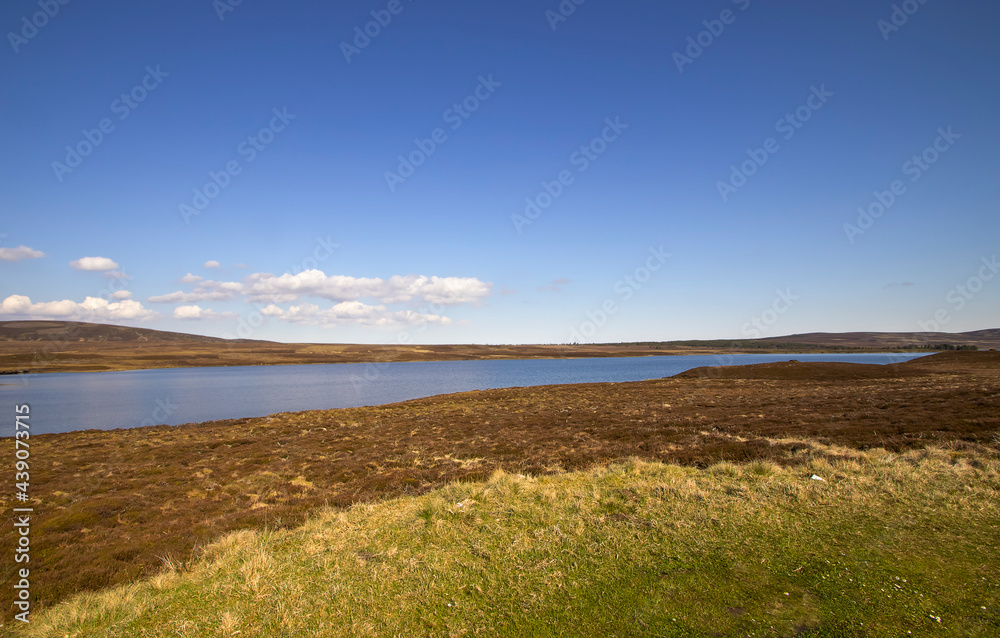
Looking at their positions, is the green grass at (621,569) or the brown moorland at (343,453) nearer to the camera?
the green grass at (621,569)

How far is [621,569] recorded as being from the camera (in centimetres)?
722

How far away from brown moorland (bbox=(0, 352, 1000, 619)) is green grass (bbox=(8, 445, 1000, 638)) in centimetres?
266

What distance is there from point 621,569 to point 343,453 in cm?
1752

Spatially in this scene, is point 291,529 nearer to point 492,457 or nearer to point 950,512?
point 492,457

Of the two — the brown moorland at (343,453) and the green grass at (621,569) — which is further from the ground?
the green grass at (621,569)

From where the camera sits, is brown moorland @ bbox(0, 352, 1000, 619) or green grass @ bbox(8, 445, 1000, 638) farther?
brown moorland @ bbox(0, 352, 1000, 619)

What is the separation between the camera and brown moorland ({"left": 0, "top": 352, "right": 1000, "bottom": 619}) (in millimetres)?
11328

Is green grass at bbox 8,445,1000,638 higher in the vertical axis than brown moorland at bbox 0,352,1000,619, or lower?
higher

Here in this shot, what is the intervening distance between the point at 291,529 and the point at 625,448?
41.8 feet

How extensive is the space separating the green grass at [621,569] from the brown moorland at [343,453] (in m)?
2.66

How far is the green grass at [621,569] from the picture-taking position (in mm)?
5816

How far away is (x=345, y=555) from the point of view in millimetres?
8500

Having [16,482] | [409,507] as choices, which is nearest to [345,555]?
[409,507]

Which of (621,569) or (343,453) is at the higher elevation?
(621,569)
